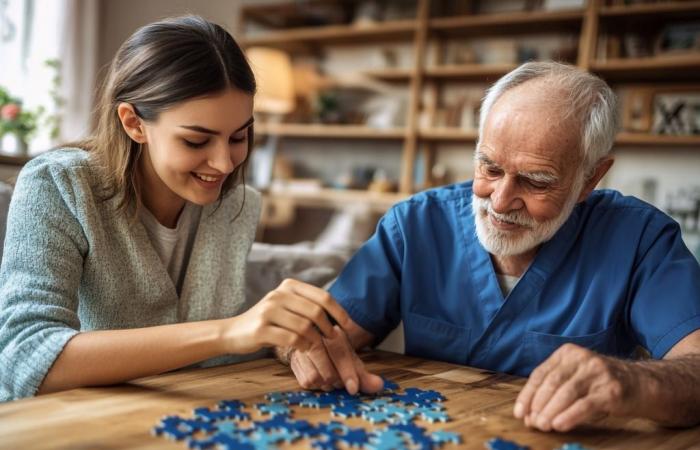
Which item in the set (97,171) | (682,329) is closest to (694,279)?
(682,329)

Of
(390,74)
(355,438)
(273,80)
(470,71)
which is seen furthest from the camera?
(390,74)

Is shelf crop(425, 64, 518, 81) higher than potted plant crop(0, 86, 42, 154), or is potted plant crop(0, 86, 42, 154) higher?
shelf crop(425, 64, 518, 81)

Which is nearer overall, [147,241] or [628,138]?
[147,241]

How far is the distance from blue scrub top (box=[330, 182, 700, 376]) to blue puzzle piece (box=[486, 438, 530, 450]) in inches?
24.3

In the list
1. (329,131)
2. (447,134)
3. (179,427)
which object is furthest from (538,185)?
(329,131)

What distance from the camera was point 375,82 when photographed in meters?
5.66

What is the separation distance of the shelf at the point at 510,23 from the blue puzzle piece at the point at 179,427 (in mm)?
4401

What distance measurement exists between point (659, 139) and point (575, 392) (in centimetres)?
381

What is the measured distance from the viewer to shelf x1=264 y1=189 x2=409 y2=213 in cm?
529

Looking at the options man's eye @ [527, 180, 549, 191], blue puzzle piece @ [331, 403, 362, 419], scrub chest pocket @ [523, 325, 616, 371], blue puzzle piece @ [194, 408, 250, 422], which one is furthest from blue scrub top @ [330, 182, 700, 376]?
blue puzzle piece @ [194, 408, 250, 422]

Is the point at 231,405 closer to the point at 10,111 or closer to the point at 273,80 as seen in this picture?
the point at 10,111

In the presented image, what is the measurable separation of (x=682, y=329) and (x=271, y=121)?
510cm

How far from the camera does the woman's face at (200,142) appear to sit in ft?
4.61

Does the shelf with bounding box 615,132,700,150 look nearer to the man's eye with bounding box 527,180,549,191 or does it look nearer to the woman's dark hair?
the man's eye with bounding box 527,180,549,191
